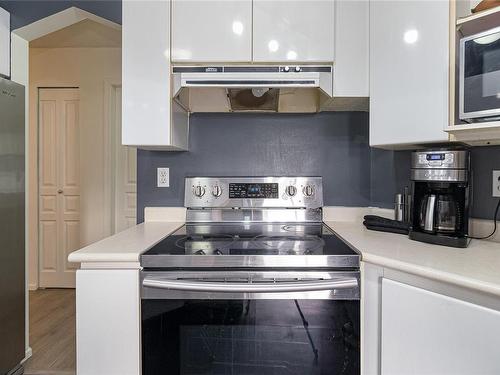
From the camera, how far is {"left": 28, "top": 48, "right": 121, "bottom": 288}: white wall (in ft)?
11.0

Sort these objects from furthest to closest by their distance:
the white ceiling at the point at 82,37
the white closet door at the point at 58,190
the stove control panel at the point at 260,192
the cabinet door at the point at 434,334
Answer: the white closet door at the point at 58,190, the white ceiling at the point at 82,37, the stove control panel at the point at 260,192, the cabinet door at the point at 434,334

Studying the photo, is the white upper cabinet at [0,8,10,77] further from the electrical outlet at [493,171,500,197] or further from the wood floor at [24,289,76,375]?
the electrical outlet at [493,171,500,197]

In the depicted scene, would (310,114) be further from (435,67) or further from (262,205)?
(435,67)

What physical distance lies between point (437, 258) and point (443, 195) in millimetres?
339

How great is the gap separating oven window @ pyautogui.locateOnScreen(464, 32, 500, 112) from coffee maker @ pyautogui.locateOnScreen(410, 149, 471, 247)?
213 mm

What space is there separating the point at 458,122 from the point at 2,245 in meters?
2.20

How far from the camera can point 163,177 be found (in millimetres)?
2014

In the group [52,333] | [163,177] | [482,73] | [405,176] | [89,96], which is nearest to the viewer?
[482,73]

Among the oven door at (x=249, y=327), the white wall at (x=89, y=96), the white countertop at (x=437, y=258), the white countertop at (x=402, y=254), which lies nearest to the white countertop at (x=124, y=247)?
the white countertop at (x=402, y=254)

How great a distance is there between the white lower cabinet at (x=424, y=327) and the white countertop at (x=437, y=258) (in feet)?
0.13

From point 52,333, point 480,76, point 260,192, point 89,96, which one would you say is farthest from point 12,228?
point 480,76

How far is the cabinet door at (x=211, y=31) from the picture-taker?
1.60m

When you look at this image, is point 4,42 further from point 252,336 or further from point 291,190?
point 252,336

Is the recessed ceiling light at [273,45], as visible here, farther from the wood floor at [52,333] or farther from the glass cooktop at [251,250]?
the wood floor at [52,333]
